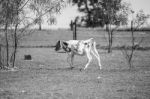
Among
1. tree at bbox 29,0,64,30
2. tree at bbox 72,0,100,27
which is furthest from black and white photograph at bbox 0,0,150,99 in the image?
tree at bbox 72,0,100,27

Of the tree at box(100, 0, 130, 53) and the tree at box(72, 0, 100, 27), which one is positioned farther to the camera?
the tree at box(72, 0, 100, 27)

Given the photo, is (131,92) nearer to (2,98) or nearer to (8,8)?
(2,98)

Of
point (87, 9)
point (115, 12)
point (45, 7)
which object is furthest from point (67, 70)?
point (87, 9)

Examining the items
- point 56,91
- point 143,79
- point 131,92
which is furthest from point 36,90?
point 143,79

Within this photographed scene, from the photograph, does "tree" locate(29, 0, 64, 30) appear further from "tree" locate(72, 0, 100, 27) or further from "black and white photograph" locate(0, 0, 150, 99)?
"tree" locate(72, 0, 100, 27)

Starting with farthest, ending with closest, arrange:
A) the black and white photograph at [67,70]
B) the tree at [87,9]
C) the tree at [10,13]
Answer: the tree at [87,9] < the tree at [10,13] < the black and white photograph at [67,70]

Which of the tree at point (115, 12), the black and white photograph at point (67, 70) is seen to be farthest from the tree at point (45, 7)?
the tree at point (115, 12)

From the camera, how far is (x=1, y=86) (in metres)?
11.1

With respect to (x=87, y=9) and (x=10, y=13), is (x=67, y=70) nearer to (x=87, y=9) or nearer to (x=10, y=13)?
(x=10, y=13)

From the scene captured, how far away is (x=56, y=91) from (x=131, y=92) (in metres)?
2.16

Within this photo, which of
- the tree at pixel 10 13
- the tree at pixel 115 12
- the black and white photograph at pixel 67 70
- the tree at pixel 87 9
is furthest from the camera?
the tree at pixel 87 9

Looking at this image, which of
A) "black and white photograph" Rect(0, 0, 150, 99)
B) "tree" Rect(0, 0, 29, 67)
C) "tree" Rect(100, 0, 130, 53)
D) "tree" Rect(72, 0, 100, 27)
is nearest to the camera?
"black and white photograph" Rect(0, 0, 150, 99)

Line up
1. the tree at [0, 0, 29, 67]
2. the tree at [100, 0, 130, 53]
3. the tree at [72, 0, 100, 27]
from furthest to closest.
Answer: the tree at [72, 0, 100, 27] → the tree at [100, 0, 130, 53] → the tree at [0, 0, 29, 67]

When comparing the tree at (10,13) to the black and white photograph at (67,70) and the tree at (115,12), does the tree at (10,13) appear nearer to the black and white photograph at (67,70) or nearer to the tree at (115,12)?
the black and white photograph at (67,70)
